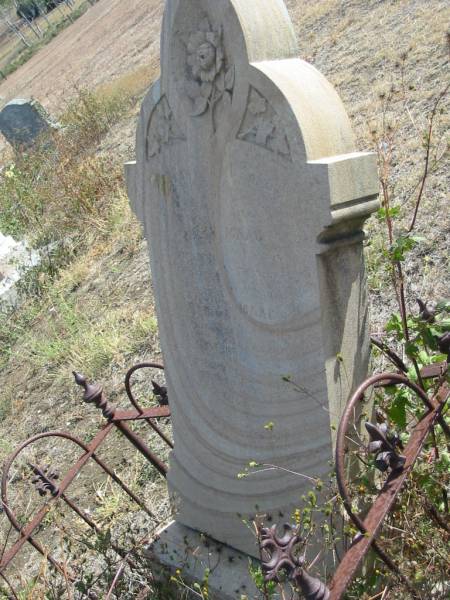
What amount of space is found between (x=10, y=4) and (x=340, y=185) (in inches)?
3264

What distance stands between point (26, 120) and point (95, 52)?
18194 mm

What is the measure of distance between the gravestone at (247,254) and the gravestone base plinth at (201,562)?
2 cm

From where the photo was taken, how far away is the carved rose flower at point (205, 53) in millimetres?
2602

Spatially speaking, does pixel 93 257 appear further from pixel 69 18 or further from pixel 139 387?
pixel 69 18

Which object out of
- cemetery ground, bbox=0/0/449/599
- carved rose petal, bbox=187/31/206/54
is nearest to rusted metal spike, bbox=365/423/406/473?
cemetery ground, bbox=0/0/449/599

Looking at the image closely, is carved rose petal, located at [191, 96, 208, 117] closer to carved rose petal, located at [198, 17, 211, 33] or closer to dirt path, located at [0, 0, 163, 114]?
carved rose petal, located at [198, 17, 211, 33]

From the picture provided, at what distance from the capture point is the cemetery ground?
13.3 feet

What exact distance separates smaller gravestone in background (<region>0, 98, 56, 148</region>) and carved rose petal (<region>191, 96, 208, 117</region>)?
444 inches

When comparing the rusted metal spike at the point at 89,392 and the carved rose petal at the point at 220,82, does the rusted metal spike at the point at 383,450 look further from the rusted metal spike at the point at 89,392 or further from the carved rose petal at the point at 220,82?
the rusted metal spike at the point at 89,392

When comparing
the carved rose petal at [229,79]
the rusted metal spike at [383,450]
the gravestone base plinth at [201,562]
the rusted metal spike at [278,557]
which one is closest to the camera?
the rusted metal spike at [278,557]

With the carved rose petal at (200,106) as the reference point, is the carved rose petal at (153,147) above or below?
below

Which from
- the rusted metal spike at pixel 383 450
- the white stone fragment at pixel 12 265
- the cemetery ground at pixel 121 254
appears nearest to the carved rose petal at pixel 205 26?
the cemetery ground at pixel 121 254

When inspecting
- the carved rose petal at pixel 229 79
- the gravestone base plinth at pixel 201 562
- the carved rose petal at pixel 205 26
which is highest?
the carved rose petal at pixel 205 26

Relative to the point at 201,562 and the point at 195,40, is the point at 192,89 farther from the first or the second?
the point at 201,562
